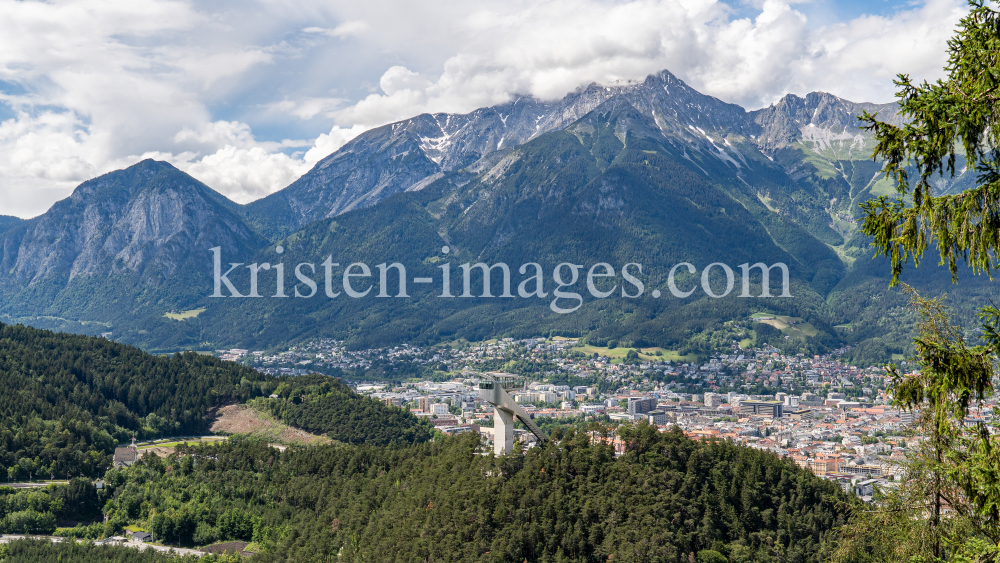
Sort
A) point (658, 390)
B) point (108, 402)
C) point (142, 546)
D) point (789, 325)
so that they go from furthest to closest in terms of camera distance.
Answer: point (789, 325)
point (658, 390)
point (108, 402)
point (142, 546)

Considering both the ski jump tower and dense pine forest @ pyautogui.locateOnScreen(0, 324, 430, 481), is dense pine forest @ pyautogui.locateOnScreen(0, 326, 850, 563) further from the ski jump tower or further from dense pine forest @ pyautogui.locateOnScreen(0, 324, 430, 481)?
the ski jump tower

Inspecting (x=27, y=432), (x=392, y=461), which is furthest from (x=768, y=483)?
(x=27, y=432)

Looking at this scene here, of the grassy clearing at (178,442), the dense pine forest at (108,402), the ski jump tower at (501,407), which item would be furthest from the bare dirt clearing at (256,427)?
the ski jump tower at (501,407)

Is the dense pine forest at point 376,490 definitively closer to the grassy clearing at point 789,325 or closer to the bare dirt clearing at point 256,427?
the bare dirt clearing at point 256,427

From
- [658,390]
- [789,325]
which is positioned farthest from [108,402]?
[789,325]

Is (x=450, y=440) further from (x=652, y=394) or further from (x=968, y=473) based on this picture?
(x=652, y=394)

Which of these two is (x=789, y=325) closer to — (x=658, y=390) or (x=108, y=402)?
(x=658, y=390)

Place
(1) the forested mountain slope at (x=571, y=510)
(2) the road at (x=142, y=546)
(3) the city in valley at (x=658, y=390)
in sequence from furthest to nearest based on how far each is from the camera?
1. (3) the city in valley at (x=658, y=390)
2. (2) the road at (x=142, y=546)
3. (1) the forested mountain slope at (x=571, y=510)
